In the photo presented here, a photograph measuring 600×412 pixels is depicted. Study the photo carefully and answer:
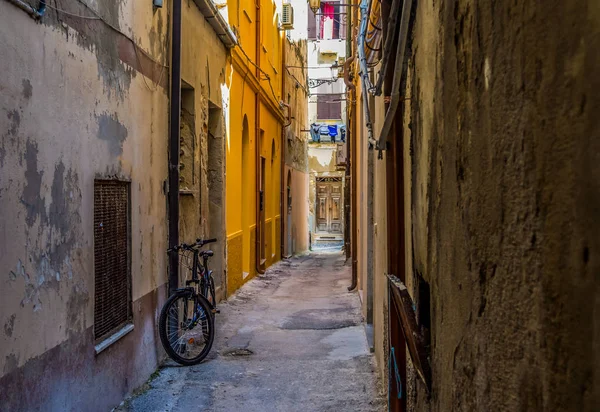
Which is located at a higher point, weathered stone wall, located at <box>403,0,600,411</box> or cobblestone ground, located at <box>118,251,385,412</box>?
weathered stone wall, located at <box>403,0,600,411</box>

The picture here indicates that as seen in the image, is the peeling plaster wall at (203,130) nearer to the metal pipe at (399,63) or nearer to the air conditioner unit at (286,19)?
the metal pipe at (399,63)

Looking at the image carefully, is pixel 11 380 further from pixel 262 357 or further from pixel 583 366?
pixel 262 357

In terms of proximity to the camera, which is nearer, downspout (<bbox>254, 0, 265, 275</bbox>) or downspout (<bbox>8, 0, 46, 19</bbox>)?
downspout (<bbox>8, 0, 46, 19</bbox>)

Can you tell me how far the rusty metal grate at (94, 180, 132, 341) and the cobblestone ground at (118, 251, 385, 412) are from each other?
70 cm

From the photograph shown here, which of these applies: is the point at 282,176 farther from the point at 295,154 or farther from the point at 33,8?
the point at 33,8

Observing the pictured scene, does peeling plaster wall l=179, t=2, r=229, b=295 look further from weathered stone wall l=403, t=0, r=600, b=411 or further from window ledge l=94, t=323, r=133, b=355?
weathered stone wall l=403, t=0, r=600, b=411

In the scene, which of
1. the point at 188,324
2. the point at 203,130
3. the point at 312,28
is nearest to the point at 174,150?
the point at 188,324

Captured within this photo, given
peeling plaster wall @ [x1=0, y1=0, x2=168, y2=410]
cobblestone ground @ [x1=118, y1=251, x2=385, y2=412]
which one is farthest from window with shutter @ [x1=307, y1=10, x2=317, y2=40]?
peeling plaster wall @ [x1=0, y1=0, x2=168, y2=410]

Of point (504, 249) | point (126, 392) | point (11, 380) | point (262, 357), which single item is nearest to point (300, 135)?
point (262, 357)

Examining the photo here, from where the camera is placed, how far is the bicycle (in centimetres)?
678

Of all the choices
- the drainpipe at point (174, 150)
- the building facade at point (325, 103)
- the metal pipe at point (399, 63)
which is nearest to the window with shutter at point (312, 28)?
the building facade at point (325, 103)

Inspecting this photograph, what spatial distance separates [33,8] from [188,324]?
391 cm

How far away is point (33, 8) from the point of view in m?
3.98

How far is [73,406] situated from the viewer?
14.8ft
